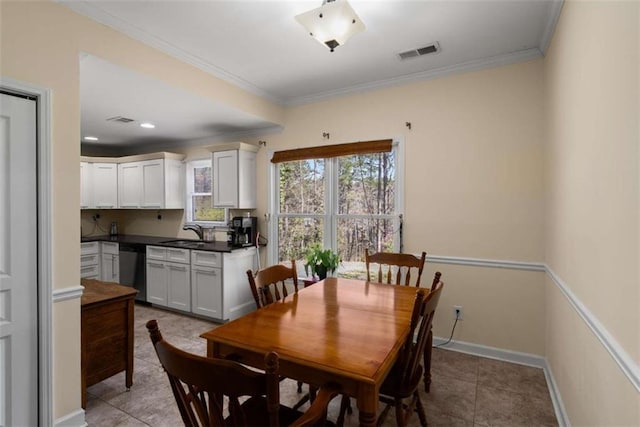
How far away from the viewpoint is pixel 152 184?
4926 millimetres

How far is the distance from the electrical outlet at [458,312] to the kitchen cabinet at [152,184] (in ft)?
13.3

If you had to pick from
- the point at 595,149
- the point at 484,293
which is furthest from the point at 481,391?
the point at 595,149

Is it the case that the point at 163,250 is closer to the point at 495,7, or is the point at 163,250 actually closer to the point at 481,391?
the point at 481,391

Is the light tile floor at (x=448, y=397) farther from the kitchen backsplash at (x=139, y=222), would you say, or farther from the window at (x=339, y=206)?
the kitchen backsplash at (x=139, y=222)

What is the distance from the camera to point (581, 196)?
63.7 inches

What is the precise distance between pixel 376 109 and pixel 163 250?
317 cm

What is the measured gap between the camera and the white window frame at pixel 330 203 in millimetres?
3316

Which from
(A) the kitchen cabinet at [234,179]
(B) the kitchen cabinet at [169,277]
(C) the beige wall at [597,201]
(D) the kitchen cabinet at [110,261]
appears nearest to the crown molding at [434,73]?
(C) the beige wall at [597,201]

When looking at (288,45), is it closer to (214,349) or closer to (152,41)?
(152,41)

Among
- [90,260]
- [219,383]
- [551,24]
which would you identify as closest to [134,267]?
[90,260]

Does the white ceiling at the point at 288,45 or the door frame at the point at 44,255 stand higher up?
the white ceiling at the point at 288,45

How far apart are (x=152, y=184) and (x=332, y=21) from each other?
4096mm

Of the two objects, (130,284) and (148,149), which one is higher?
(148,149)

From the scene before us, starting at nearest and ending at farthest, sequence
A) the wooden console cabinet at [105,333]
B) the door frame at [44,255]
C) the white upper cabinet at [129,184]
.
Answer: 1. the door frame at [44,255]
2. the wooden console cabinet at [105,333]
3. the white upper cabinet at [129,184]
